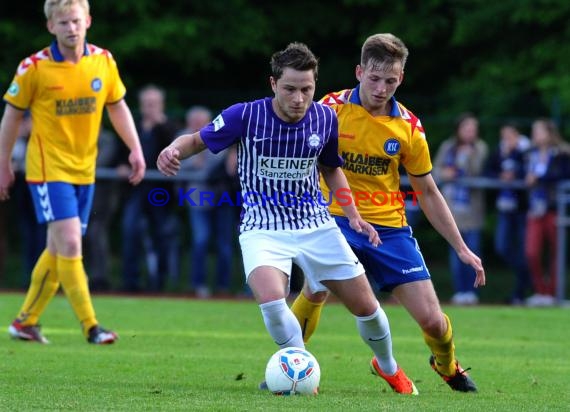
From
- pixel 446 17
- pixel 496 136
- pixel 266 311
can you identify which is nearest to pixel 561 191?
pixel 496 136

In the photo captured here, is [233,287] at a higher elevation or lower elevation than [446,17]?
lower

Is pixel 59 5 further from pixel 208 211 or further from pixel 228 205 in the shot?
pixel 208 211

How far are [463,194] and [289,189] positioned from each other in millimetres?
8465

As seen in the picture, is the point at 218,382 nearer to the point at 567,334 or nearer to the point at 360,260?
the point at 360,260

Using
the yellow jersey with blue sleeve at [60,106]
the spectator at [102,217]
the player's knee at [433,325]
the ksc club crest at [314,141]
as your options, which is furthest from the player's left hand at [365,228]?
the spectator at [102,217]

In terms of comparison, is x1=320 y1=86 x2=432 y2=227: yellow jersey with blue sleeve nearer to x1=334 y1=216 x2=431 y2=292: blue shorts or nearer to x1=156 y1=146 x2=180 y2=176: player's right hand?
x1=334 y1=216 x2=431 y2=292: blue shorts

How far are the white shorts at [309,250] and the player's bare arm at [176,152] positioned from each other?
0.55 metres

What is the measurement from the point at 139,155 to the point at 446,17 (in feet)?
38.4

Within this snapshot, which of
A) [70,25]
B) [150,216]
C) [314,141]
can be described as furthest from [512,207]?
[314,141]

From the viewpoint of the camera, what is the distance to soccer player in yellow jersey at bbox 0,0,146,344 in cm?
904

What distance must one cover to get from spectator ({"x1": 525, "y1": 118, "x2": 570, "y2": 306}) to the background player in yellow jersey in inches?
295

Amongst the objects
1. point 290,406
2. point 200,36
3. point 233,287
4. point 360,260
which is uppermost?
point 200,36

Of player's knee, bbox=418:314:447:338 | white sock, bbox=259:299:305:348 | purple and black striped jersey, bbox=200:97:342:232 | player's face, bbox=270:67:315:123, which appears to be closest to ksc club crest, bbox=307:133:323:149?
purple and black striped jersey, bbox=200:97:342:232

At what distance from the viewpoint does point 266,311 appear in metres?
6.68
